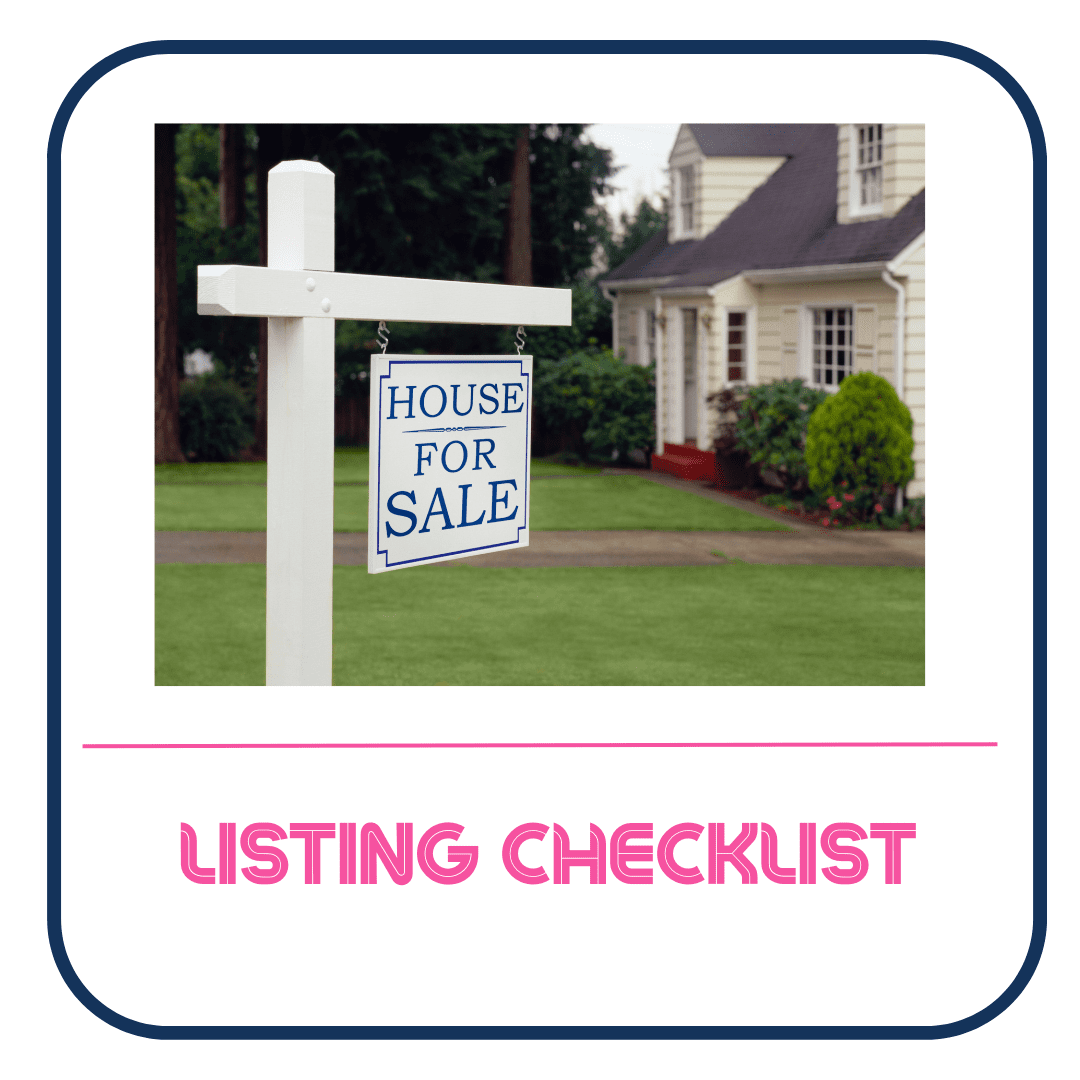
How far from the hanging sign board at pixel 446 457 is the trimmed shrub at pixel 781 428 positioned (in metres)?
12.7

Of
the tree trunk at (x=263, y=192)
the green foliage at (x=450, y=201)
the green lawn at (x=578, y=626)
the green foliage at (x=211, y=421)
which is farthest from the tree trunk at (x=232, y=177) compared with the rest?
the green lawn at (x=578, y=626)

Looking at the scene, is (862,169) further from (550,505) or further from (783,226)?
(550,505)

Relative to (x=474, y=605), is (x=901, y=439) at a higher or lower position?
higher

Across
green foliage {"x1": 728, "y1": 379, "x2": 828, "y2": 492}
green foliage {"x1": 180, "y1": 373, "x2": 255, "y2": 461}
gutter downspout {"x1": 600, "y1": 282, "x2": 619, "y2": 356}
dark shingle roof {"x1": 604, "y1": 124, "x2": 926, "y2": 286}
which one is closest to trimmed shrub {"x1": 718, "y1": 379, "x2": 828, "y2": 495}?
green foliage {"x1": 728, "y1": 379, "x2": 828, "y2": 492}

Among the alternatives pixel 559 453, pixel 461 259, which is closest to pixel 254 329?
pixel 461 259

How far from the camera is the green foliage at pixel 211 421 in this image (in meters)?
22.6

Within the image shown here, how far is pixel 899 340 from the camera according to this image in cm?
1477

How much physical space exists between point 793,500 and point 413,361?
13.8m

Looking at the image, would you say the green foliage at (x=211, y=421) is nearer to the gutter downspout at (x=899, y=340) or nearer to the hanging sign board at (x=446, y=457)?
the gutter downspout at (x=899, y=340)

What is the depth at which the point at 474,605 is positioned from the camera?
977 cm

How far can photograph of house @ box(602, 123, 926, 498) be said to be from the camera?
15289mm

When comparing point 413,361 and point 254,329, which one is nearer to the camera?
point 413,361

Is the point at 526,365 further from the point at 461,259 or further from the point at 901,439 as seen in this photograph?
the point at 461,259

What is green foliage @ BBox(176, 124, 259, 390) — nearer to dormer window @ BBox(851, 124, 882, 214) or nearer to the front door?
the front door
